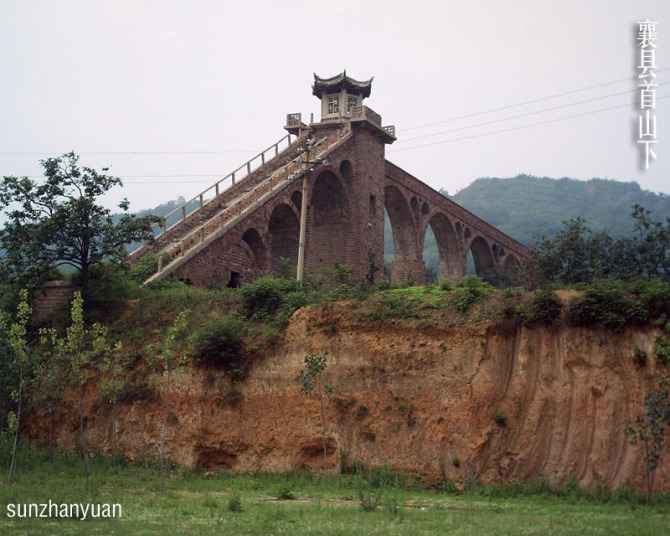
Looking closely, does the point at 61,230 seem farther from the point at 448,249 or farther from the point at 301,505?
the point at 448,249

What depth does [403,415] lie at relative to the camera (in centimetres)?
1836

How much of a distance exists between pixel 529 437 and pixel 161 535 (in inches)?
370

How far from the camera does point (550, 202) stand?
125m

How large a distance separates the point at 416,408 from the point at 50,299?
11.4m

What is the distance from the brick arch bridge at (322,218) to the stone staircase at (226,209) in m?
0.04

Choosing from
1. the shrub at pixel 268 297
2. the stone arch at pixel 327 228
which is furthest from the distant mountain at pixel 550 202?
the shrub at pixel 268 297

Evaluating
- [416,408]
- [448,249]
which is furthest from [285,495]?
[448,249]

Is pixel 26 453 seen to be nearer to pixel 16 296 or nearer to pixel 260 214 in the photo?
pixel 16 296

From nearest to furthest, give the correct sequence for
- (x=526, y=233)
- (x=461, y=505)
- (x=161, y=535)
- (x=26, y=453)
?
(x=161, y=535), (x=461, y=505), (x=26, y=453), (x=526, y=233)

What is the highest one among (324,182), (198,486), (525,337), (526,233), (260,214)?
(526,233)

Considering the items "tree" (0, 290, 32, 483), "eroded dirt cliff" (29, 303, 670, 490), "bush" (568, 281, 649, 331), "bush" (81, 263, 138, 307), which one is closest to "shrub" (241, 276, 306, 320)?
"eroded dirt cliff" (29, 303, 670, 490)

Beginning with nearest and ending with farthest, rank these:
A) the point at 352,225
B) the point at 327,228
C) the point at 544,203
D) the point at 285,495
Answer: the point at 285,495, the point at 352,225, the point at 327,228, the point at 544,203

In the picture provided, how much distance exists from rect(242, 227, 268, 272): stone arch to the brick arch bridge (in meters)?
0.04

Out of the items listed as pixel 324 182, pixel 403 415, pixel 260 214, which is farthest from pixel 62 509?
pixel 324 182
